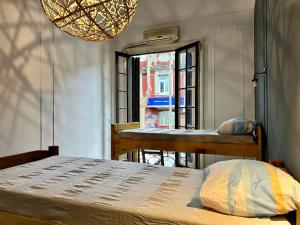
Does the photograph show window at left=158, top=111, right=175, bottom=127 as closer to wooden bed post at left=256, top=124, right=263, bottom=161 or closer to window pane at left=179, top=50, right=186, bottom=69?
window pane at left=179, top=50, right=186, bottom=69

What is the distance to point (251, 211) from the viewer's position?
998 mm

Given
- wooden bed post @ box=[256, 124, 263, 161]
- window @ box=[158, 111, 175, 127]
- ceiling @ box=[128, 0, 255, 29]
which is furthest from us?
window @ box=[158, 111, 175, 127]

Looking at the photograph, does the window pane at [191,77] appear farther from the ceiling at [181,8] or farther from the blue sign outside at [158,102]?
the blue sign outside at [158,102]

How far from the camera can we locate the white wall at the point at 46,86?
2.76 meters

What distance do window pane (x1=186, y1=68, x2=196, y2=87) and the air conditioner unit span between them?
623 mm

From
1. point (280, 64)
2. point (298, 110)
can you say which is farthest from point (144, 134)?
point (298, 110)

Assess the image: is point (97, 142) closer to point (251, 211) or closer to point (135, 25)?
point (135, 25)

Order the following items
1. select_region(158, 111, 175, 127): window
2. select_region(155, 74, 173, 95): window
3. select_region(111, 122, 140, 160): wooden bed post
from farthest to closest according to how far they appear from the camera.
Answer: select_region(158, 111, 175, 127): window → select_region(155, 74, 173, 95): window → select_region(111, 122, 140, 160): wooden bed post

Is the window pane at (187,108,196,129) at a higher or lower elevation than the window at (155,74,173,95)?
lower

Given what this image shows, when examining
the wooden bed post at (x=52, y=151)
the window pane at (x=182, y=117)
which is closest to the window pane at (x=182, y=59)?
the window pane at (x=182, y=117)

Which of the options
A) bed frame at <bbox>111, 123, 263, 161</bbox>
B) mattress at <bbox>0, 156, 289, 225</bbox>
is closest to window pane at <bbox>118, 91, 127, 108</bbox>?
bed frame at <bbox>111, 123, 263, 161</bbox>

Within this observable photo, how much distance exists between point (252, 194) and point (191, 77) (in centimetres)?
321

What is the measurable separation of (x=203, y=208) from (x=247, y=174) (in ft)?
0.87

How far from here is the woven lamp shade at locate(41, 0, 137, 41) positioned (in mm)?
1676
